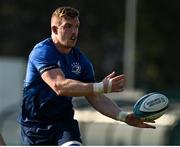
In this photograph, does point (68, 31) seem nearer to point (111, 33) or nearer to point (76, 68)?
point (76, 68)

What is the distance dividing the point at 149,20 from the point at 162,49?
1188 millimetres

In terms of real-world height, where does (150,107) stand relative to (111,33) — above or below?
above

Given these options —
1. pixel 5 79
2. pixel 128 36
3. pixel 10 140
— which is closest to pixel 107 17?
pixel 128 36

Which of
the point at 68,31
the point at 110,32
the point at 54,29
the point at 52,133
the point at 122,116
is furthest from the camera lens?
the point at 110,32

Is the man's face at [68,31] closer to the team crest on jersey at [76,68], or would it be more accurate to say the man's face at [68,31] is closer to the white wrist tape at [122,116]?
the team crest on jersey at [76,68]

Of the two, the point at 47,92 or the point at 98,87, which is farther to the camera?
the point at 47,92

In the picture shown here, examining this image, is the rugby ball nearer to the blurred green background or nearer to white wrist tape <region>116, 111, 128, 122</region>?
white wrist tape <region>116, 111, 128, 122</region>

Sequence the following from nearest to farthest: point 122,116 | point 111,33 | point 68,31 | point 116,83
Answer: point 116,83 < point 68,31 < point 122,116 < point 111,33

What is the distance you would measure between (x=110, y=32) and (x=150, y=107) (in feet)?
97.3

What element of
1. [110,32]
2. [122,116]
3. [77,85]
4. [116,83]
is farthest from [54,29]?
[110,32]

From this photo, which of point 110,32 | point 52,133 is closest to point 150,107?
point 52,133

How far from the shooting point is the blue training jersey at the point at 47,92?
32.2 ft

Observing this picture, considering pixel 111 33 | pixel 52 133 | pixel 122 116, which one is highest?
pixel 122 116

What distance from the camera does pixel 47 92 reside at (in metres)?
9.90
